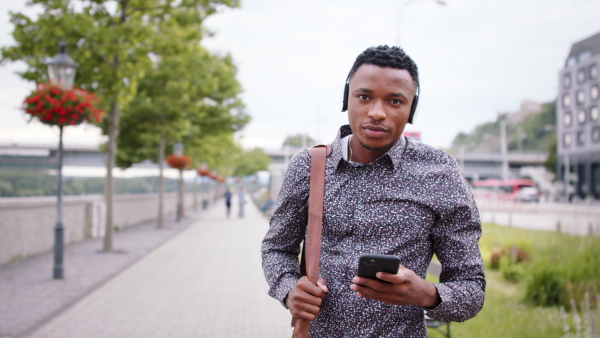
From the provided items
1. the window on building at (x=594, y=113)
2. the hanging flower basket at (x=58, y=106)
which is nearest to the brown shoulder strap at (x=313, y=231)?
the hanging flower basket at (x=58, y=106)

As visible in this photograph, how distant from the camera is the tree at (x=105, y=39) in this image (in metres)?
14.4

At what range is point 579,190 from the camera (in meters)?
70.6

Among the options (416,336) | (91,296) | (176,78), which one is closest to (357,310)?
(416,336)

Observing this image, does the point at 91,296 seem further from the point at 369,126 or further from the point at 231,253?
the point at 369,126

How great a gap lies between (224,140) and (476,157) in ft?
204

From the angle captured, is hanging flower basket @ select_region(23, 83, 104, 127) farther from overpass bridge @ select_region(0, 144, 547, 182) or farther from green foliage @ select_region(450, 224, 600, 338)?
overpass bridge @ select_region(0, 144, 547, 182)

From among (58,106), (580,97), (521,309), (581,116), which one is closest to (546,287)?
(521,309)

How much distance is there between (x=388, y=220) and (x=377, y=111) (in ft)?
1.11

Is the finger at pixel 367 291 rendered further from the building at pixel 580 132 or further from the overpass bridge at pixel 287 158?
A: the building at pixel 580 132

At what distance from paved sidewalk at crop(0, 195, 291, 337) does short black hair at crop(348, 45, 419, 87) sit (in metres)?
6.18

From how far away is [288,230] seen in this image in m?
2.20

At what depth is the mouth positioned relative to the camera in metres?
2.01

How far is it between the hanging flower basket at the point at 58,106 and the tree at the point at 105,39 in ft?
7.92

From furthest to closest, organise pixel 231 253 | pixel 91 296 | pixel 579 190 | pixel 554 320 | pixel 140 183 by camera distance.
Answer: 1. pixel 579 190
2. pixel 140 183
3. pixel 231 253
4. pixel 91 296
5. pixel 554 320
